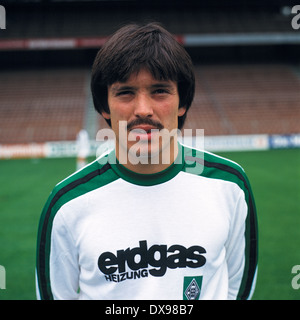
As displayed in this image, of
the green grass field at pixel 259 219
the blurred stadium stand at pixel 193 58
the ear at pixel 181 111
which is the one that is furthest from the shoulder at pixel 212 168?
the blurred stadium stand at pixel 193 58

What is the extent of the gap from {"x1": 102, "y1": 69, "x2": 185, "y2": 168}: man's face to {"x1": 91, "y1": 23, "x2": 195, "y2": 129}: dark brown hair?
35 millimetres

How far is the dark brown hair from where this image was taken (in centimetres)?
137

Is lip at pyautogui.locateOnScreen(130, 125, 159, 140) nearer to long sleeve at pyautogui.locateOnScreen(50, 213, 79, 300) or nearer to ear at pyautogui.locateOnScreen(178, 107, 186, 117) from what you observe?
ear at pyautogui.locateOnScreen(178, 107, 186, 117)

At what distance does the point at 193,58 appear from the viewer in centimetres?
2164

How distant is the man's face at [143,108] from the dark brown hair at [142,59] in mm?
35

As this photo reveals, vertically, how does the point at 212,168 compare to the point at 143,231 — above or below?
above

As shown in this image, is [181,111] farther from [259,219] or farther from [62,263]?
[259,219]

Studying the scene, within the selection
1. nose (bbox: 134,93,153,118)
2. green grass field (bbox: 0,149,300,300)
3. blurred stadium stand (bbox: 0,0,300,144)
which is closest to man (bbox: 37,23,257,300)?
nose (bbox: 134,93,153,118)

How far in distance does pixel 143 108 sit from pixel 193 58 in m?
21.5

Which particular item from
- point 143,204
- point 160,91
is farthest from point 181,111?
point 143,204

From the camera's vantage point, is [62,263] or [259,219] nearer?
[62,263]

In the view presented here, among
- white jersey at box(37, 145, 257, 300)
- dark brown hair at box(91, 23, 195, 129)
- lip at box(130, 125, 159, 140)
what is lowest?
white jersey at box(37, 145, 257, 300)
